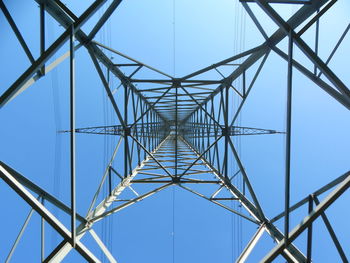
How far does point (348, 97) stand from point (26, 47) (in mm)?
6289

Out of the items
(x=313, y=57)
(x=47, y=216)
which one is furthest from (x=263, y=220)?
(x=47, y=216)

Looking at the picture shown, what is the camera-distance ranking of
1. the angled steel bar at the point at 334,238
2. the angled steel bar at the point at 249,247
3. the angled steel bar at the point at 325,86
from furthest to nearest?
the angled steel bar at the point at 249,247 → the angled steel bar at the point at 325,86 → the angled steel bar at the point at 334,238

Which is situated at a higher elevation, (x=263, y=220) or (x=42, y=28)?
(x=42, y=28)

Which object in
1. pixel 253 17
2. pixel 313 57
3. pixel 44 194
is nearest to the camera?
pixel 313 57

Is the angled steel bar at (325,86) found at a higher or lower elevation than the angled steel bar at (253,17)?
lower

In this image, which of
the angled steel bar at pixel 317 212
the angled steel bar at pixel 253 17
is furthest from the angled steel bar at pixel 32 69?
the angled steel bar at pixel 317 212

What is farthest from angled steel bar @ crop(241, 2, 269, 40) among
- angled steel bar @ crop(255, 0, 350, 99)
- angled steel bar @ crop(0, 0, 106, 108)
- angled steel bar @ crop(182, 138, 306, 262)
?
angled steel bar @ crop(182, 138, 306, 262)

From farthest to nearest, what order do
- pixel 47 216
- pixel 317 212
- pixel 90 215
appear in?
1. pixel 90 215
2. pixel 47 216
3. pixel 317 212

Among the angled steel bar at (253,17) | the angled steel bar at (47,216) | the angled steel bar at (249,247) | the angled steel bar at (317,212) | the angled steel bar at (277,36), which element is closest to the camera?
the angled steel bar at (317,212)

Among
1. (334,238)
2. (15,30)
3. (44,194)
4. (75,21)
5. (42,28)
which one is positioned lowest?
(334,238)

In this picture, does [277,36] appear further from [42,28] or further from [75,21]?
[42,28]

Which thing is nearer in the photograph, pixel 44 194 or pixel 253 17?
pixel 44 194

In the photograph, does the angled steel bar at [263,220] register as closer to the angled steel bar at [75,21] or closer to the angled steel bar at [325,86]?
the angled steel bar at [325,86]

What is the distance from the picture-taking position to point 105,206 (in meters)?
7.31
